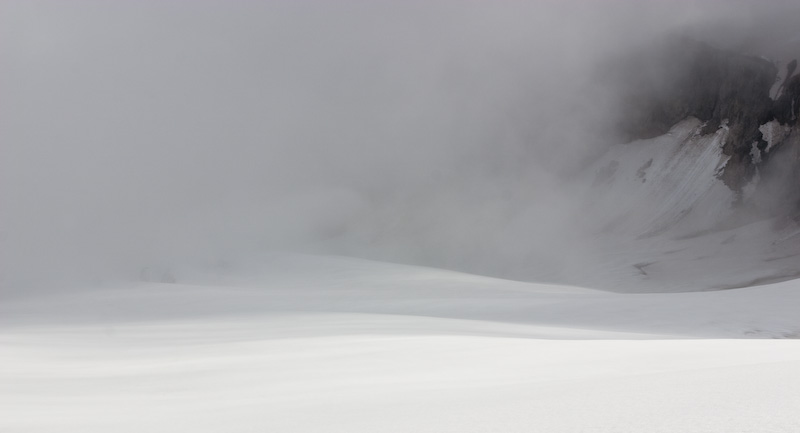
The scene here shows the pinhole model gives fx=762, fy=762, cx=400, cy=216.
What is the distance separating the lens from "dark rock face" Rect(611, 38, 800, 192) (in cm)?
3375

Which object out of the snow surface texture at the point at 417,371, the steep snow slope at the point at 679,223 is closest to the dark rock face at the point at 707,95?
the steep snow slope at the point at 679,223

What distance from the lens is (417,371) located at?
14.6 feet

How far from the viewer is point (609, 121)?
40.0 m

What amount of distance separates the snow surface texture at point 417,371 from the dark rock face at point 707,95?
980 inches

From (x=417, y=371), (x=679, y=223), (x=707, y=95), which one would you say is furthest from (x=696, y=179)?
(x=417, y=371)

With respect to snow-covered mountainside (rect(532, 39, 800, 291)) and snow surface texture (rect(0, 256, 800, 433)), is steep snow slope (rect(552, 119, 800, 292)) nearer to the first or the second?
snow-covered mountainside (rect(532, 39, 800, 291))

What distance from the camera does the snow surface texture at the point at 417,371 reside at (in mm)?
2447

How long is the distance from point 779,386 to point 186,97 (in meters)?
35.6

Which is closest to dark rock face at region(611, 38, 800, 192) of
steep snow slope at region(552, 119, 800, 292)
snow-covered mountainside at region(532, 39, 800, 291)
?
snow-covered mountainside at region(532, 39, 800, 291)

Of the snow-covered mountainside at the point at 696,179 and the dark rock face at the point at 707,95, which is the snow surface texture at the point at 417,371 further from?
the dark rock face at the point at 707,95

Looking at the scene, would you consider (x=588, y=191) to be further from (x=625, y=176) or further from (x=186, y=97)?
(x=186, y=97)

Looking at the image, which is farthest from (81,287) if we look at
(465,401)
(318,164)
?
(318,164)

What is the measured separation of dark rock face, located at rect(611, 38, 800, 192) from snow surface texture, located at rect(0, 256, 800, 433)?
81.7ft

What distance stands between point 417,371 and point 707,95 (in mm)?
36003
